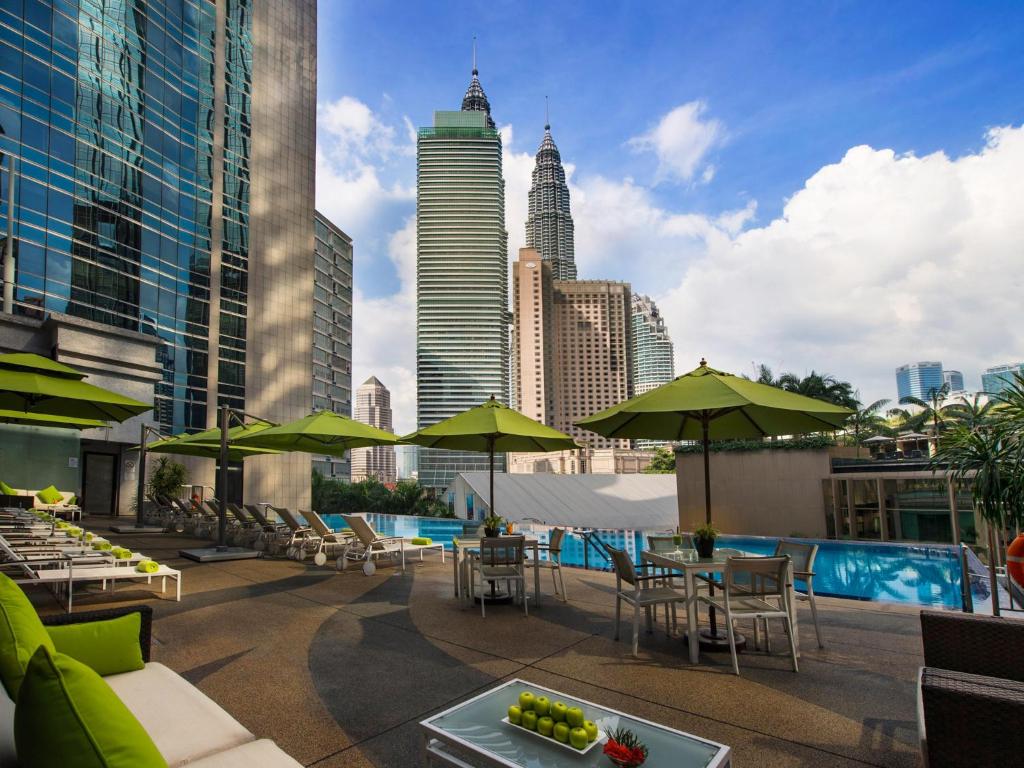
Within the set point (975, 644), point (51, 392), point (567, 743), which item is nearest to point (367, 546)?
point (51, 392)

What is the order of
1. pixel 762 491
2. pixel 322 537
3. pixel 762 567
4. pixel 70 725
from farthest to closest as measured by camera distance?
pixel 762 491, pixel 322 537, pixel 762 567, pixel 70 725

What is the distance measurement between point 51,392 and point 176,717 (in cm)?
585

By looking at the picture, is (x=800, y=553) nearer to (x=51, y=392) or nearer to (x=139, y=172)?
(x=51, y=392)

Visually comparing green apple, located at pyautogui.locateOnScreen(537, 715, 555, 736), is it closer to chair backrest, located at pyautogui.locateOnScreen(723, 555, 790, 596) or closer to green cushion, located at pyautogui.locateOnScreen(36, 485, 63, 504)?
chair backrest, located at pyautogui.locateOnScreen(723, 555, 790, 596)

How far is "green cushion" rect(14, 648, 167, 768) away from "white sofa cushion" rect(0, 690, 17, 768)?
0.30m

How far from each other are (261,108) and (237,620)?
4007 centimetres

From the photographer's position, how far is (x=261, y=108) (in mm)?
36969

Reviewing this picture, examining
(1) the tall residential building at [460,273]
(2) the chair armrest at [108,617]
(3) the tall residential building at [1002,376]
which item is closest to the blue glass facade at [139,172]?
(2) the chair armrest at [108,617]

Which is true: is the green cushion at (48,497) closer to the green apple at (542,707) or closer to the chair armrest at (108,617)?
the chair armrest at (108,617)

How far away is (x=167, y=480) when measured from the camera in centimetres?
1994

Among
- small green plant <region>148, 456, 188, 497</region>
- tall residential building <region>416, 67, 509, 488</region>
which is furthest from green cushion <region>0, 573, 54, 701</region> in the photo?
tall residential building <region>416, 67, 509, 488</region>

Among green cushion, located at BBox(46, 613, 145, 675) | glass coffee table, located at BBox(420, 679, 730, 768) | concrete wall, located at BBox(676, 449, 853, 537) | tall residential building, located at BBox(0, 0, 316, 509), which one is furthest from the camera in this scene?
Answer: tall residential building, located at BBox(0, 0, 316, 509)

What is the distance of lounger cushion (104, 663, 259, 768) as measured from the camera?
2049 millimetres

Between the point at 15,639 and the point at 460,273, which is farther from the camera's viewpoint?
the point at 460,273
